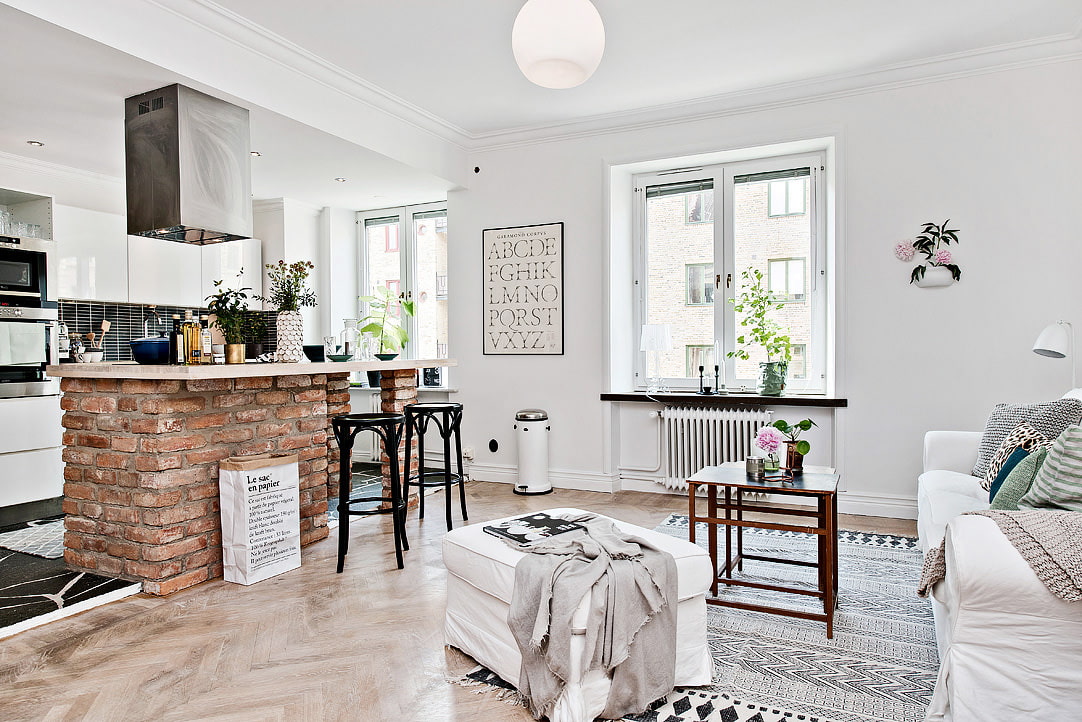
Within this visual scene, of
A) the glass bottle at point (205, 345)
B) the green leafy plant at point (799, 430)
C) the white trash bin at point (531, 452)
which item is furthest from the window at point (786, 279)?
the glass bottle at point (205, 345)

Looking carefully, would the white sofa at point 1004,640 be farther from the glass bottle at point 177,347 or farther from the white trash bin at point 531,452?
the white trash bin at point 531,452

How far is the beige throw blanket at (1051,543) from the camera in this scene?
5.81 ft

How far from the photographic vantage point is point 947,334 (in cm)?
424

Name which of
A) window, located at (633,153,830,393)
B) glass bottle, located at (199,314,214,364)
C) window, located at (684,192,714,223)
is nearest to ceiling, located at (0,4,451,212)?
glass bottle, located at (199,314,214,364)

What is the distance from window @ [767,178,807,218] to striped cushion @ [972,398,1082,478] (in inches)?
A: 82.4

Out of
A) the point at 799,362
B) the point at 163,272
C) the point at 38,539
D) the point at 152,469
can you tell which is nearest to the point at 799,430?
the point at 799,362

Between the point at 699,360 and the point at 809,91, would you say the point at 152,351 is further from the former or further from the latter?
the point at 809,91

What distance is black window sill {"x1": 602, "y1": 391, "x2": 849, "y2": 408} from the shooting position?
178 inches

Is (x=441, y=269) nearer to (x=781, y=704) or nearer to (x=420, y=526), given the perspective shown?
(x=420, y=526)

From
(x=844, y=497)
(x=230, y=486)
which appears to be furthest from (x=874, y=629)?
(x=230, y=486)

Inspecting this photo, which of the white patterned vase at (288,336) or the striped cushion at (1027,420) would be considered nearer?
the striped cushion at (1027,420)

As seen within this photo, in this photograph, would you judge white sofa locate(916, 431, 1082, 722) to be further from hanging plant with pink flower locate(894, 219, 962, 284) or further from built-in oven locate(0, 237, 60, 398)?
built-in oven locate(0, 237, 60, 398)

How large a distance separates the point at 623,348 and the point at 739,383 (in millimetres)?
906

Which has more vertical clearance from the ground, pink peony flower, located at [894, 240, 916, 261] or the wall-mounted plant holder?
pink peony flower, located at [894, 240, 916, 261]
